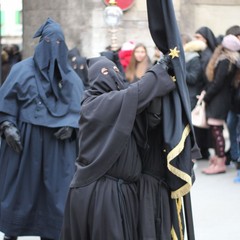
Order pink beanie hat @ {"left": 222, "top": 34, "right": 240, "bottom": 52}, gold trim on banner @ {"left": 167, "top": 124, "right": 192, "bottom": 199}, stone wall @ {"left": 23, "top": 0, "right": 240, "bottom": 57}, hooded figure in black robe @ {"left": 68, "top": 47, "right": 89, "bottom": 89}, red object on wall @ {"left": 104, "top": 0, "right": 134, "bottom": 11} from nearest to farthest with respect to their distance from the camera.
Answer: gold trim on banner @ {"left": 167, "top": 124, "right": 192, "bottom": 199}
pink beanie hat @ {"left": 222, "top": 34, "right": 240, "bottom": 52}
hooded figure in black robe @ {"left": 68, "top": 47, "right": 89, "bottom": 89}
red object on wall @ {"left": 104, "top": 0, "right": 134, "bottom": 11}
stone wall @ {"left": 23, "top": 0, "right": 240, "bottom": 57}

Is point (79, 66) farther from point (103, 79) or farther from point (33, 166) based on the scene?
point (103, 79)

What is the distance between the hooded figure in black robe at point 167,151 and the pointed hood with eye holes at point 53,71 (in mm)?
1761

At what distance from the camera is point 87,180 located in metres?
3.65

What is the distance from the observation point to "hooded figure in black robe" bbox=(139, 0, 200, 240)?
11.5 ft

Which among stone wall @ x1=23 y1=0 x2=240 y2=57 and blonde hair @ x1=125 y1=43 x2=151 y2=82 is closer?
blonde hair @ x1=125 y1=43 x2=151 y2=82

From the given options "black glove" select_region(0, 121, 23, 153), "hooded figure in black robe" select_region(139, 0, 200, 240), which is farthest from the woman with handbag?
"hooded figure in black robe" select_region(139, 0, 200, 240)

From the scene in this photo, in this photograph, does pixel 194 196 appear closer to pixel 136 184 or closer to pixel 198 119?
pixel 198 119

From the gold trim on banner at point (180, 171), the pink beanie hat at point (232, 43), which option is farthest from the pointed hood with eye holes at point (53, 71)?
the pink beanie hat at point (232, 43)

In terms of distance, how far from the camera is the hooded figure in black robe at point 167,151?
11.5 feet

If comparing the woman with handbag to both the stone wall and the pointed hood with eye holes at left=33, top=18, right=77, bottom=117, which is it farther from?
the stone wall

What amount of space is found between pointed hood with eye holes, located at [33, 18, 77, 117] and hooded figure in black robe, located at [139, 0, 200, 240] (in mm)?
1761

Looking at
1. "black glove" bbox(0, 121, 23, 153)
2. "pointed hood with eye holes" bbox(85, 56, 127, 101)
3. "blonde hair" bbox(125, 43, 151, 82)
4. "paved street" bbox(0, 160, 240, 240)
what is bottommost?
"paved street" bbox(0, 160, 240, 240)

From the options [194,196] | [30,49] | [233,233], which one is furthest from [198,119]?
[30,49]

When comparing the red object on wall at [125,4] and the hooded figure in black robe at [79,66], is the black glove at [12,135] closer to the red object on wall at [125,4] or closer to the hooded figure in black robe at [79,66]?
the hooded figure in black robe at [79,66]
